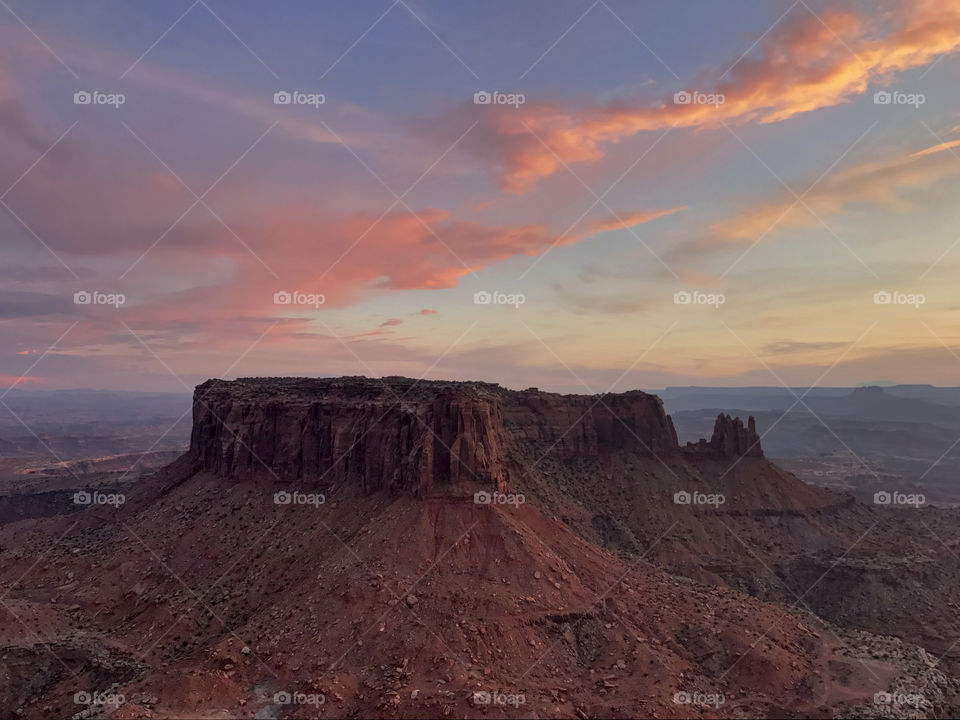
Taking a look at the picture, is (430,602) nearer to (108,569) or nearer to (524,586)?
(524,586)

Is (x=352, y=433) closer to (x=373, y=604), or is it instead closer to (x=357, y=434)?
(x=357, y=434)

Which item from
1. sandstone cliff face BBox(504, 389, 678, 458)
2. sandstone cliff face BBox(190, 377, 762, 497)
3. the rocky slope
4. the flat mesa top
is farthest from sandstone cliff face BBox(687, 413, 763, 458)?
the flat mesa top

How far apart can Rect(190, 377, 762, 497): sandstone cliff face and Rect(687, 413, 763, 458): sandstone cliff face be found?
32.9m

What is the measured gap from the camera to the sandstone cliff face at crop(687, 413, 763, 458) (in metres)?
101

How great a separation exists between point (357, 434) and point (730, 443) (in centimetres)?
6802

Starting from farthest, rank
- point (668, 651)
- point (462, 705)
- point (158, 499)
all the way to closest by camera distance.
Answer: point (158, 499)
point (668, 651)
point (462, 705)

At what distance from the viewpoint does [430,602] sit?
44.5 m

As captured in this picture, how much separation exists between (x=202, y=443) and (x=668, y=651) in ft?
187

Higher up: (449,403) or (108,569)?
(449,403)

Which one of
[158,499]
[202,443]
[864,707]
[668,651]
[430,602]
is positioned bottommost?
[864,707]

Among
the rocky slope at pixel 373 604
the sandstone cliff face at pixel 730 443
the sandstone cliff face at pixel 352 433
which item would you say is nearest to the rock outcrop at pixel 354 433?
the sandstone cliff face at pixel 352 433

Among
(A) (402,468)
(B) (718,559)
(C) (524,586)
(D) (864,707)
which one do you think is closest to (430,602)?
(C) (524,586)

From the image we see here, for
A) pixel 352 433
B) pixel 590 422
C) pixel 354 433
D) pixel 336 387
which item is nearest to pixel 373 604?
pixel 354 433

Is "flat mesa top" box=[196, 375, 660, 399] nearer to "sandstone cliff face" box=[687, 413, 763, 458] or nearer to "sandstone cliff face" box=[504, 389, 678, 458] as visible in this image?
"sandstone cliff face" box=[504, 389, 678, 458]
